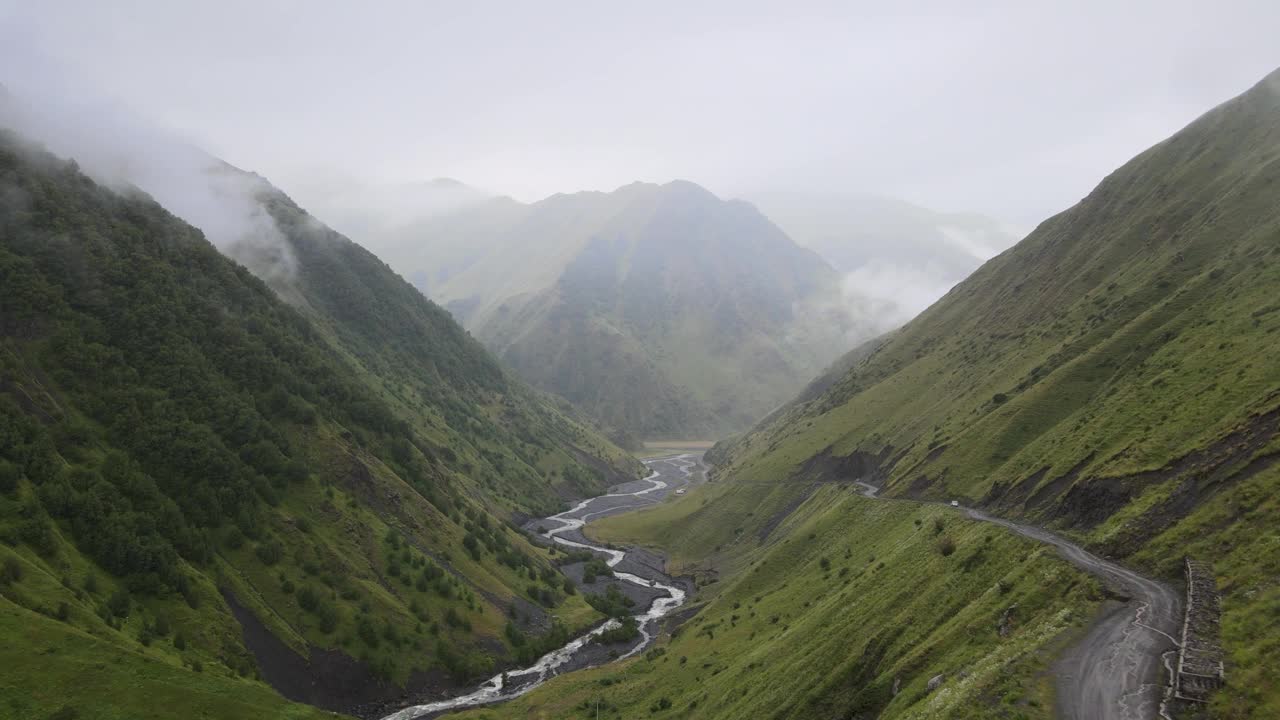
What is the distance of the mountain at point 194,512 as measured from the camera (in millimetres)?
68625

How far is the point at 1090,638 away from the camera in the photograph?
3784 centimetres

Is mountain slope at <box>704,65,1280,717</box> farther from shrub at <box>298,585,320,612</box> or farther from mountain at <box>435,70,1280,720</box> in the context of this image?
shrub at <box>298,585,320,612</box>

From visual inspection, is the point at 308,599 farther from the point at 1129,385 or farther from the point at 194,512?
the point at 1129,385

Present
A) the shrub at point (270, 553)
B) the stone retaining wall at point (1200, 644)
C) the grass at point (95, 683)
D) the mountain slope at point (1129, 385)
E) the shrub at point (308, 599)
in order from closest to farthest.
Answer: the stone retaining wall at point (1200, 644) < the mountain slope at point (1129, 385) < the grass at point (95, 683) < the shrub at point (308, 599) < the shrub at point (270, 553)

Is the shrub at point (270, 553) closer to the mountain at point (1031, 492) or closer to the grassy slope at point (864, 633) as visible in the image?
the grassy slope at point (864, 633)

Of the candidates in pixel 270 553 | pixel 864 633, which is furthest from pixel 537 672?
pixel 864 633

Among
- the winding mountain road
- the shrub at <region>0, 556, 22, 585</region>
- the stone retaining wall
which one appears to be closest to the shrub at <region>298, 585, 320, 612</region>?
the shrub at <region>0, 556, 22, 585</region>

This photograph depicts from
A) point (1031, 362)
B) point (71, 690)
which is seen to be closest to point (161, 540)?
point (71, 690)

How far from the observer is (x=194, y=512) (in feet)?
318

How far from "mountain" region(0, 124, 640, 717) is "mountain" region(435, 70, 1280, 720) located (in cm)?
2542

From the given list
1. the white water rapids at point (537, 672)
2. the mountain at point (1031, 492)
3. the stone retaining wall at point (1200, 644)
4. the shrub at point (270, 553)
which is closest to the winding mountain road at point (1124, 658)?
the mountain at point (1031, 492)

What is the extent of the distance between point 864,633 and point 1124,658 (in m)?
23.5

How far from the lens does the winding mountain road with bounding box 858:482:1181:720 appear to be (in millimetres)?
31581

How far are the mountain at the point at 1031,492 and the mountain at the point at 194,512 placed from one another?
83.4ft
